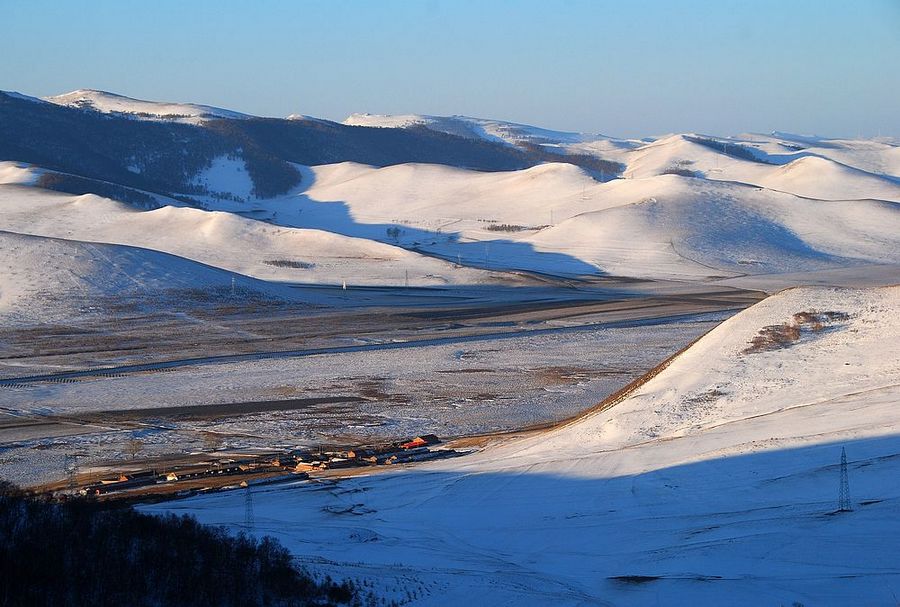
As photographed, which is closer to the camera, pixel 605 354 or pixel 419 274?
pixel 605 354

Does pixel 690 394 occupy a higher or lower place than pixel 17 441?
higher

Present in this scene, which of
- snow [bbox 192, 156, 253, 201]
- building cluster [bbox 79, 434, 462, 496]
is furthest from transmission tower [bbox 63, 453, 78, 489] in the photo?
snow [bbox 192, 156, 253, 201]

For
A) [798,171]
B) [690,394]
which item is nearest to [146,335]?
[690,394]

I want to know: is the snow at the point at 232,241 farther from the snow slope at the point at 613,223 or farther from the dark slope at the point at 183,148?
the dark slope at the point at 183,148

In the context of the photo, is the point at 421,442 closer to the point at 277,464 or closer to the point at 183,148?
the point at 277,464

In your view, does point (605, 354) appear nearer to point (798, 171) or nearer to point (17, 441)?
point (17, 441)

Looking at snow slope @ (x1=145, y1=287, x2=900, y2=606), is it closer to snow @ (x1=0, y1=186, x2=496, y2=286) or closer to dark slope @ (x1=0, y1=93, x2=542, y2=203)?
snow @ (x1=0, y1=186, x2=496, y2=286)
